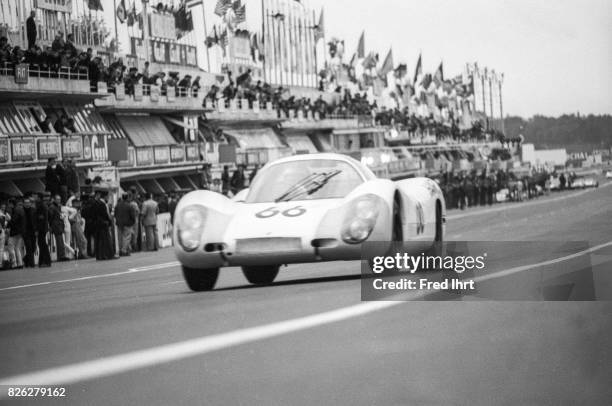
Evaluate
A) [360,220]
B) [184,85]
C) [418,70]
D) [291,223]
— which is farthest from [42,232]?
[418,70]

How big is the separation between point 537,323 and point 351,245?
3.44m

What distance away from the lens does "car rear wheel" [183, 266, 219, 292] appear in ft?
30.1

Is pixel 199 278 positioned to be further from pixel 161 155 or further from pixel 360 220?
pixel 161 155

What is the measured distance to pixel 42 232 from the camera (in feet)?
69.0

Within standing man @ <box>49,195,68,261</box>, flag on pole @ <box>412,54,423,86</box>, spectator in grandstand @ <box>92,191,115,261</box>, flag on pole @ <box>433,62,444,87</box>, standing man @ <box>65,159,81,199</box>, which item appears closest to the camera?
spectator in grandstand @ <box>92,191,115,261</box>

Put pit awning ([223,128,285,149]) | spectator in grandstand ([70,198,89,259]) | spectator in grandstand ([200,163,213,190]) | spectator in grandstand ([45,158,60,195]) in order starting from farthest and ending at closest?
pit awning ([223,128,285,149]) < spectator in grandstand ([200,163,213,190]) < spectator in grandstand ([45,158,60,195]) < spectator in grandstand ([70,198,89,259])

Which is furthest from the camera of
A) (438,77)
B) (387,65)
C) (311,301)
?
(438,77)

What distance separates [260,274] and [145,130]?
1521 inches

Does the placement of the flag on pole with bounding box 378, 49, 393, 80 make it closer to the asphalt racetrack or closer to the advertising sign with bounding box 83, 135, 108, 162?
the advertising sign with bounding box 83, 135, 108, 162

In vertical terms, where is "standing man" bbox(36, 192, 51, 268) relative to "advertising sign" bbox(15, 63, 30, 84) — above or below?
below

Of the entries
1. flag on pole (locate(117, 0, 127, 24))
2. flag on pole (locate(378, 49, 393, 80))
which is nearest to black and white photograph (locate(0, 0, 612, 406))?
flag on pole (locate(117, 0, 127, 24))

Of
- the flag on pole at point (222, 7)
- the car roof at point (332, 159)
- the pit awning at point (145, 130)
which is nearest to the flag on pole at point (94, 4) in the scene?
the pit awning at point (145, 130)

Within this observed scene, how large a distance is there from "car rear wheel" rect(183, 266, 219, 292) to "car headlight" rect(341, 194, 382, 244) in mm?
1213

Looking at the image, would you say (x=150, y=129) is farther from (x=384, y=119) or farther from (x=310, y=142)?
(x=384, y=119)
